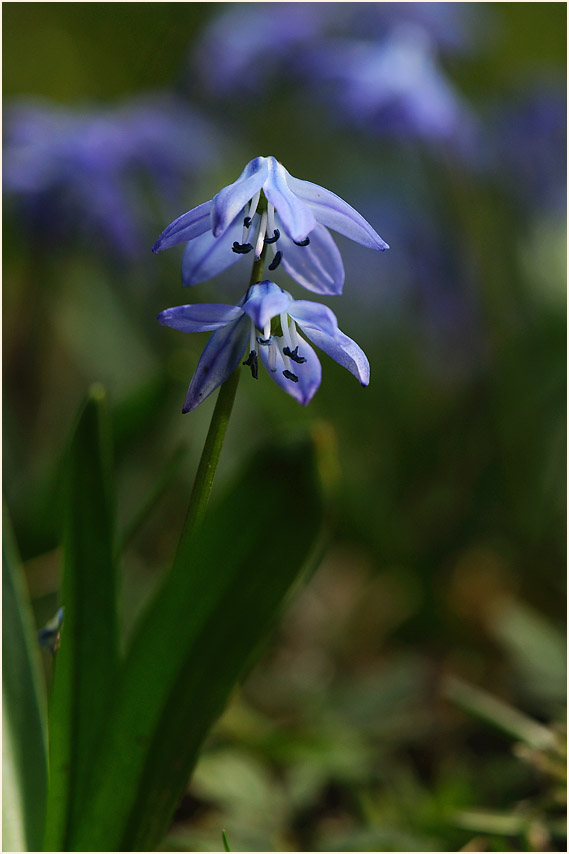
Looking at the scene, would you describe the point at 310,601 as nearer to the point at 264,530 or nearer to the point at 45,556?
the point at 45,556

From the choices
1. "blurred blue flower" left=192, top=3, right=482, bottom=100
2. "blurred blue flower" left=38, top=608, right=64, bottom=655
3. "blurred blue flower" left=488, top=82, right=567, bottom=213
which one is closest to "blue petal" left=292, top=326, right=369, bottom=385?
"blurred blue flower" left=38, top=608, right=64, bottom=655

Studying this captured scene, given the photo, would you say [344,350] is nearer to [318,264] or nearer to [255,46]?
[318,264]

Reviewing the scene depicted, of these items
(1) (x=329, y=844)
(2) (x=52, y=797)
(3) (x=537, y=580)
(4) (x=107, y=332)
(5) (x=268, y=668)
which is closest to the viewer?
(2) (x=52, y=797)

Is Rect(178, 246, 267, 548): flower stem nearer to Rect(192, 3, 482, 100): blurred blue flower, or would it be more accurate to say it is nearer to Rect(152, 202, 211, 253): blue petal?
Rect(152, 202, 211, 253): blue petal

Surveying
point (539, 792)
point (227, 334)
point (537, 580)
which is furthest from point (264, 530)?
point (537, 580)

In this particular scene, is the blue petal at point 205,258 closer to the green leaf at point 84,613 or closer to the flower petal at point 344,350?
the flower petal at point 344,350

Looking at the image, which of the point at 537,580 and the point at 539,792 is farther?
the point at 537,580

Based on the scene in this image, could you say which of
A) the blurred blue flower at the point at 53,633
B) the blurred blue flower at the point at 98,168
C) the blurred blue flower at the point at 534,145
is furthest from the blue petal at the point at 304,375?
the blurred blue flower at the point at 534,145

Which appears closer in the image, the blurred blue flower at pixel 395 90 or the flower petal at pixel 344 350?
the flower petal at pixel 344 350
